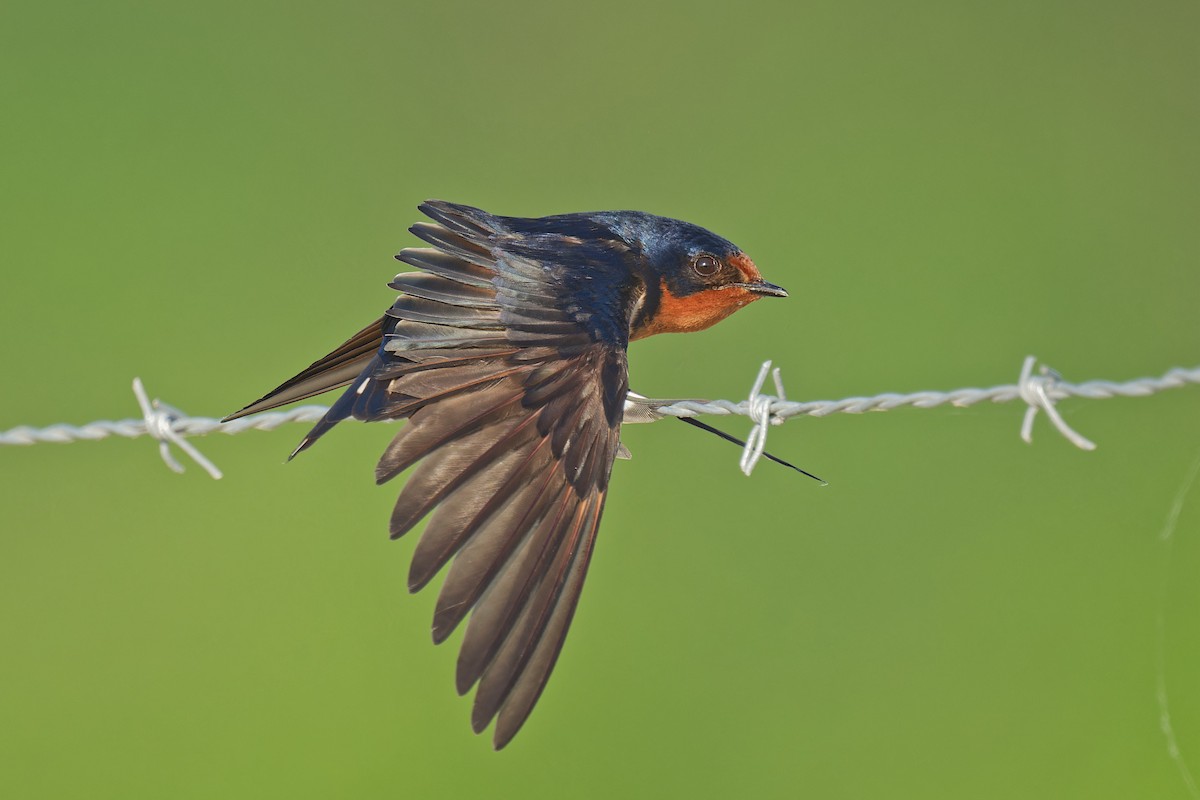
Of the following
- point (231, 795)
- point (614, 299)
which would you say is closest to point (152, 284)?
point (231, 795)

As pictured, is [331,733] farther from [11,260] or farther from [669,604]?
[11,260]

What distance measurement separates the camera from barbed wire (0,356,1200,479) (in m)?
1.68

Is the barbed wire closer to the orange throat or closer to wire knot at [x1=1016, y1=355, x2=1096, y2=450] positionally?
wire knot at [x1=1016, y1=355, x2=1096, y2=450]

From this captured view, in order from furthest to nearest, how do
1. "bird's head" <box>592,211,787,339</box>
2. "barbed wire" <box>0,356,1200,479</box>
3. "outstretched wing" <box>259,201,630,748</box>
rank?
"bird's head" <box>592,211,787,339</box>
"outstretched wing" <box>259,201,630,748</box>
"barbed wire" <box>0,356,1200,479</box>

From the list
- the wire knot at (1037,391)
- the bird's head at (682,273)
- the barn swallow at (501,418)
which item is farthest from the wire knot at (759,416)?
the bird's head at (682,273)

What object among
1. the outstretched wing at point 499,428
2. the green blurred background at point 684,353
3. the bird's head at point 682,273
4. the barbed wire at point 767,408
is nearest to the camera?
the barbed wire at point 767,408

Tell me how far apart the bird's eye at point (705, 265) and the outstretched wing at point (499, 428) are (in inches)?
12.2

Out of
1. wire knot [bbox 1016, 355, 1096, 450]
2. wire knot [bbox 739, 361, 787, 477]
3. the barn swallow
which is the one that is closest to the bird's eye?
the barn swallow

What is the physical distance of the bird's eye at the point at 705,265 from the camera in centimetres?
255

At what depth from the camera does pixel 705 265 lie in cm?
256

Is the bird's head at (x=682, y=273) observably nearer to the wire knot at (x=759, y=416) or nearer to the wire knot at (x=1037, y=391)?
the wire knot at (x=759, y=416)

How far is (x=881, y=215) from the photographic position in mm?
6441

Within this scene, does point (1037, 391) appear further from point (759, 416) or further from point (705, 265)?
point (705, 265)

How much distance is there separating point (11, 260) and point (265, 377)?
6.40 ft
